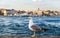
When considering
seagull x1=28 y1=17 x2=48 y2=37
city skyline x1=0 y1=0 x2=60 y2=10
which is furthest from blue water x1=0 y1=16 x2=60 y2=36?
city skyline x1=0 y1=0 x2=60 y2=10

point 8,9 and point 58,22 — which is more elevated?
point 8,9

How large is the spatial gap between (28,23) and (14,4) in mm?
373

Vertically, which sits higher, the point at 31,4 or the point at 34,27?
the point at 31,4

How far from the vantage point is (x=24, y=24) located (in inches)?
74.9

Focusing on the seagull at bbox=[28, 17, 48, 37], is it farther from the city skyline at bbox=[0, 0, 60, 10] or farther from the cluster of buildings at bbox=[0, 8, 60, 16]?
the city skyline at bbox=[0, 0, 60, 10]

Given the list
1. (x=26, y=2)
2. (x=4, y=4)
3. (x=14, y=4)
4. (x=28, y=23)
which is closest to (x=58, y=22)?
(x=28, y=23)

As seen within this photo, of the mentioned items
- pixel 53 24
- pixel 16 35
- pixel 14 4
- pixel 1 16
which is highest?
pixel 14 4

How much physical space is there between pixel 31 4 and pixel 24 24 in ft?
1.10

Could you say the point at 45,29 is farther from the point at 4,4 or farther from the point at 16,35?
the point at 4,4

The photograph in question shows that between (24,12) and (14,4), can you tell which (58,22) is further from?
(14,4)

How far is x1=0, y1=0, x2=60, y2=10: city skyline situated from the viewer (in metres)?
1.92

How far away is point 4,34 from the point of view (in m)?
1.86

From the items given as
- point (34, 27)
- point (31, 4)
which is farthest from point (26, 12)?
point (34, 27)

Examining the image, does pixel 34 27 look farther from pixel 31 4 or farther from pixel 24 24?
pixel 31 4
